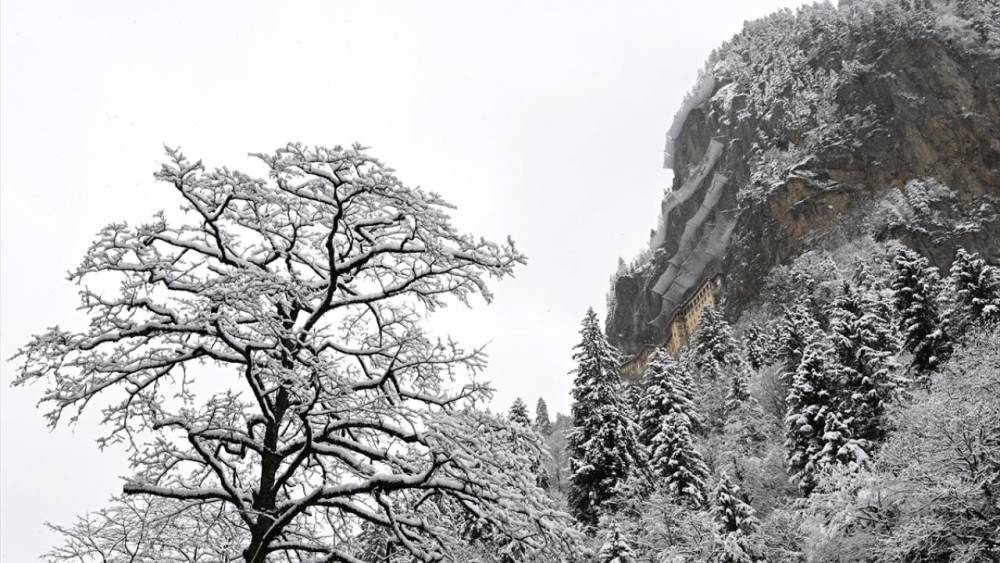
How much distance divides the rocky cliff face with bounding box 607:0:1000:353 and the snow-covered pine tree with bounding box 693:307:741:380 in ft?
110

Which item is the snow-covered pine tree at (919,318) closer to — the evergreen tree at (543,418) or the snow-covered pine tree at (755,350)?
the snow-covered pine tree at (755,350)

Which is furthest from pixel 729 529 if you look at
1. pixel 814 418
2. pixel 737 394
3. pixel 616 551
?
pixel 737 394

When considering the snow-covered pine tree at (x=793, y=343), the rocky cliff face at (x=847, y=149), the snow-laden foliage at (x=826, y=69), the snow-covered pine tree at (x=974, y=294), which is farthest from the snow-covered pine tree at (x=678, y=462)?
the snow-laden foliage at (x=826, y=69)

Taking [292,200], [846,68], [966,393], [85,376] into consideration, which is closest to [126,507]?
[85,376]

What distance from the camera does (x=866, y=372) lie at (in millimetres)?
30328

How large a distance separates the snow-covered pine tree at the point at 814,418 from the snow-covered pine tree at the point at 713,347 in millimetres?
26222

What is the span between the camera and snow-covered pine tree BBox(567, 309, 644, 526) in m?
27.6

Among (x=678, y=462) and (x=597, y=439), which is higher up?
(x=597, y=439)

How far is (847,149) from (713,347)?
51.1 m

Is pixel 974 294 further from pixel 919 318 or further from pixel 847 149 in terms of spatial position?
pixel 847 149

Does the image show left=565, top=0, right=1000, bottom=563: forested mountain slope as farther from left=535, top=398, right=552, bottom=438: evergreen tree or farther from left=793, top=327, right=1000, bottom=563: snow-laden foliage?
left=535, top=398, right=552, bottom=438: evergreen tree

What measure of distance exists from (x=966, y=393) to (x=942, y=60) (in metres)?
97.9

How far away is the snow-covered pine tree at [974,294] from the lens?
89.6 feet

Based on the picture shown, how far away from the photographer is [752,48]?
5281 inches
